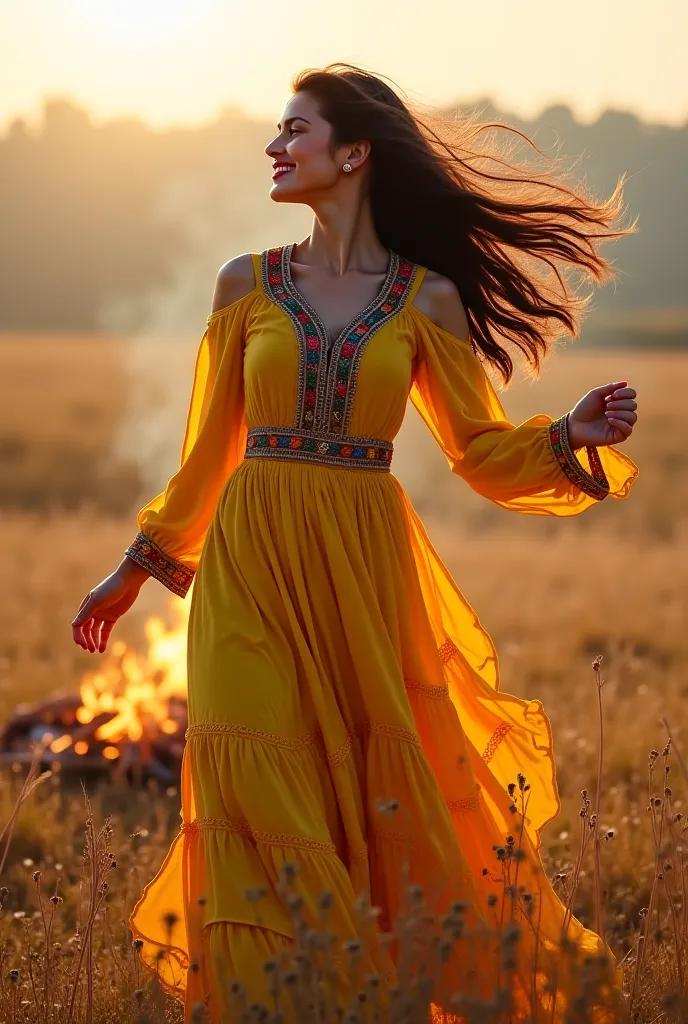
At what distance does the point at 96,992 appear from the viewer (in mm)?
4207

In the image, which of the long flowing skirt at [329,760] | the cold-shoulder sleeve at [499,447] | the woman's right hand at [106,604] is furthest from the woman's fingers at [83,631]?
the cold-shoulder sleeve at [499,447]

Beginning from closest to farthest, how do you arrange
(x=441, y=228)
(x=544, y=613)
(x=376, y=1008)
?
(x=376, y=1008), (x=441, y=228), (x=544, y=613)

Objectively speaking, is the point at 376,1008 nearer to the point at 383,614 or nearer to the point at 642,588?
the point at 383,614

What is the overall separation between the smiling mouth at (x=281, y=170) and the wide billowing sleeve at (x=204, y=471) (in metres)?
0.36

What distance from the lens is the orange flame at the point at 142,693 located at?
295 inches

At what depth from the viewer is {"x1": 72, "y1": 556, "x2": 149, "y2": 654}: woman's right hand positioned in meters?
4.34

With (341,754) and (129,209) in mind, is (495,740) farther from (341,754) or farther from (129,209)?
(129,209)

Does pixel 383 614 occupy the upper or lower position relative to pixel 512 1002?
upper

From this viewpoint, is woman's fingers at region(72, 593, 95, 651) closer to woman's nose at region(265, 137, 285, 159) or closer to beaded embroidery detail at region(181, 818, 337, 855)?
beaded embroidery detail at region(181, 818, 337, 855)

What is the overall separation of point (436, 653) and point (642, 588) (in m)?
9.73

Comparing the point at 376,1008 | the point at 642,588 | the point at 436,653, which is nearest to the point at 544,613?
the point at 642,588

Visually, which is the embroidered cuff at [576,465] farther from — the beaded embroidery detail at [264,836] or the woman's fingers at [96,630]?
the woman's fingers at [96,630]

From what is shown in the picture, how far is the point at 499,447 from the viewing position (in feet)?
14.2

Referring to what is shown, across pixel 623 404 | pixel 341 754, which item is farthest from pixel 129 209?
pixel 341 754
